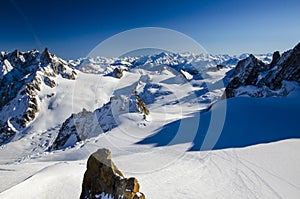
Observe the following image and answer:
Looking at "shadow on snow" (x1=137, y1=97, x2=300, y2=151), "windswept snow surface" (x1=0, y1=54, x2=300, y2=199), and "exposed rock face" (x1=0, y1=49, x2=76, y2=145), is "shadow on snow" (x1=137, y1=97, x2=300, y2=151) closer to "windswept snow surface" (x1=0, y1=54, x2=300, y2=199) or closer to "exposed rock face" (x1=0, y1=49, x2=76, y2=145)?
"windswept snow surface" (x1=0, y1=54, x2=300, y2=199)

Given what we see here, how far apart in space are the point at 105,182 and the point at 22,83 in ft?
373

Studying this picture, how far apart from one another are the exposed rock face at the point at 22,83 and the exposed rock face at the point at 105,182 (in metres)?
81.2

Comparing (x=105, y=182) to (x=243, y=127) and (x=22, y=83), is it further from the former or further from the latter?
(x=22, y=83)

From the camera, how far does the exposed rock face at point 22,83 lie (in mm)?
82000

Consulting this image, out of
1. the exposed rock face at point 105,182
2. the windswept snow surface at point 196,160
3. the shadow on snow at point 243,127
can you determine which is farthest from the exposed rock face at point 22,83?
the exposed rock face at point 105,182

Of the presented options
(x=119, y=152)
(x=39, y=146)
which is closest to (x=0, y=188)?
(x=119, y=152)

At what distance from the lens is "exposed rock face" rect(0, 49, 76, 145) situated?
8200cm

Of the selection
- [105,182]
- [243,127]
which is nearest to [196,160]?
[105,182]

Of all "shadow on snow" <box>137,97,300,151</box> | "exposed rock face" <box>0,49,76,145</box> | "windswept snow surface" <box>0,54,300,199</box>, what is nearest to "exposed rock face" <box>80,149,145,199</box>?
"windswept snow surface" <box>0,54,300,199</box>

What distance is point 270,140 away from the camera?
1691cm

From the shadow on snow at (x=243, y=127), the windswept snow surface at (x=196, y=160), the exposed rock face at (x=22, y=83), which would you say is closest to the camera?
the windswept snow surface at (x=196, y=160)

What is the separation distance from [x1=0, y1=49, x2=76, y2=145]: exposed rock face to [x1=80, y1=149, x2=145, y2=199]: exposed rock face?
266 feet

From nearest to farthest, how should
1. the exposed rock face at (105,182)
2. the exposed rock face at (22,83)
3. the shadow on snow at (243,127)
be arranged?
the exposed rock face at (105,182)
the shadow on snow at (243,127)
the exposed rock face at (22,83)

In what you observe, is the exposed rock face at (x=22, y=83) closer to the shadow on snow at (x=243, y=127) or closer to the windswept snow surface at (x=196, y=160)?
the windswept snow surface at (x=196, y=160)
